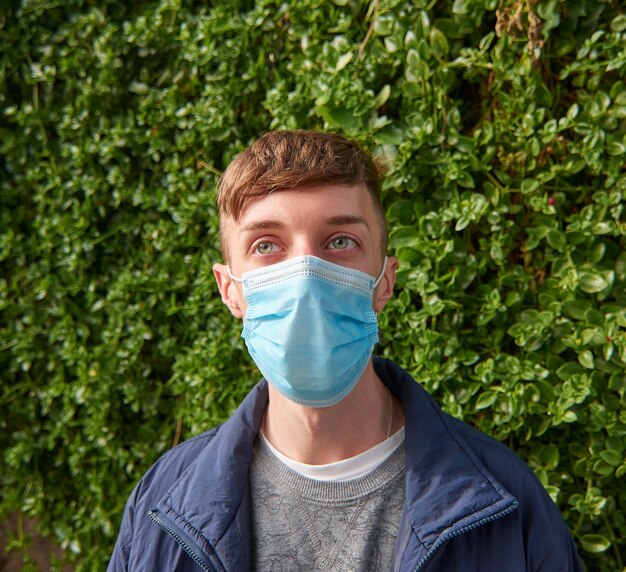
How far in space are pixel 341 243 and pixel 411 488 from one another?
0.63 meters

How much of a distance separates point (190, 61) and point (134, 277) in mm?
908

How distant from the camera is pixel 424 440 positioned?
1.78 m

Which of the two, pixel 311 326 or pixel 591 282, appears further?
pixel 591 282

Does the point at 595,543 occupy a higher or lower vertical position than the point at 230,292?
lower

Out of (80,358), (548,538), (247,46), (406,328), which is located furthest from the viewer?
(80,358)

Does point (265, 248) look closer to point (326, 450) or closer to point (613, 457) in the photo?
point (326, 450)

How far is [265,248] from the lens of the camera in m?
1.82

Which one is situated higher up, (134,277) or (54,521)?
(134,277)

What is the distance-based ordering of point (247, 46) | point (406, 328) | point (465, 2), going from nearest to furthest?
1. point (465, 2)
2. point (406, 328)
3. point (247, 46)

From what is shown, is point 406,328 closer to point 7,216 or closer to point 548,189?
point 548,189

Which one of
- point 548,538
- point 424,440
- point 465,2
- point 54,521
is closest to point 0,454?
point 54,521

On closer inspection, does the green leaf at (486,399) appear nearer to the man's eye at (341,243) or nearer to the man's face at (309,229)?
the man's face at (309,229)

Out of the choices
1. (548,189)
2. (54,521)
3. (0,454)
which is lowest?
(54,521)

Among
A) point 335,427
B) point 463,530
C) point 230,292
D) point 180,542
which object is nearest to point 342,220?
point 230,292
